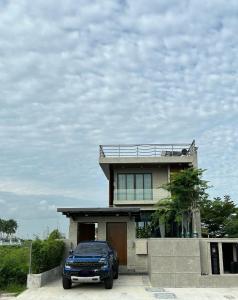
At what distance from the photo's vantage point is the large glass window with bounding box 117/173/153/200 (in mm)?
30234

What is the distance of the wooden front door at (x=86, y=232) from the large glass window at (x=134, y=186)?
799 cm

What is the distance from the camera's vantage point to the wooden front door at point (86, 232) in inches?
833

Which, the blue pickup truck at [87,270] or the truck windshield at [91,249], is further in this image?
the truck windshield at [91,249]

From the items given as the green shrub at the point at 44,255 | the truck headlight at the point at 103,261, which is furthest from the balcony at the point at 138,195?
the truck headlight at the point at 103,261

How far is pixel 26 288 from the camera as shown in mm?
13742

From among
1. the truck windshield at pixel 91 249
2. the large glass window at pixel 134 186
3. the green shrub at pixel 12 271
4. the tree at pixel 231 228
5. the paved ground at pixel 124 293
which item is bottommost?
the paved ground at pixel 124 293

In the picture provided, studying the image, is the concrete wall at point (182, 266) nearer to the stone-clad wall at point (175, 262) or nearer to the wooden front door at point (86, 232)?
the stone-clad wall at point (175, 262)

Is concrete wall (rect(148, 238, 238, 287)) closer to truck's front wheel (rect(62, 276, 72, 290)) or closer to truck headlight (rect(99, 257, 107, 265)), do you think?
truck headlight (rect(99, 257, 107, 265))

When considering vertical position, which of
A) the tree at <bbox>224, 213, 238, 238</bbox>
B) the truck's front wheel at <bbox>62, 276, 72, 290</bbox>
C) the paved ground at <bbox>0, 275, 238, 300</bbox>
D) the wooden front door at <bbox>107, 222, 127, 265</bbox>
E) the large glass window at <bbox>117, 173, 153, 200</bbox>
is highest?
the large glass window at <bbox>117, 173, 153, 200</bbox>

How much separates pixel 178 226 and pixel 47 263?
45.1 ft

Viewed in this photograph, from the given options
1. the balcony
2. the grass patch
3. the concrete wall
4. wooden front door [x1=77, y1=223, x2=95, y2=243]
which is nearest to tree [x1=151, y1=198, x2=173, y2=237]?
the balcony

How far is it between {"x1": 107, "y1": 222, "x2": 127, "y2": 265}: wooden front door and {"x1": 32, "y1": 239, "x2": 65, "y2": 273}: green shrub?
12.7 feet

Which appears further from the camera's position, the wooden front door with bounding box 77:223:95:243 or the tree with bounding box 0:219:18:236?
the tree with bounding box 0:219:18:236

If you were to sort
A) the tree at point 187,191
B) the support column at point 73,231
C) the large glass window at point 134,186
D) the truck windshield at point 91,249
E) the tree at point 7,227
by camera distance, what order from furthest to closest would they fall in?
the tree at point 7,227 < the large glass window at point 134,186 < the tree at point 187,191 < the support column at point 73,231 < the truck windshield at point 91,249
